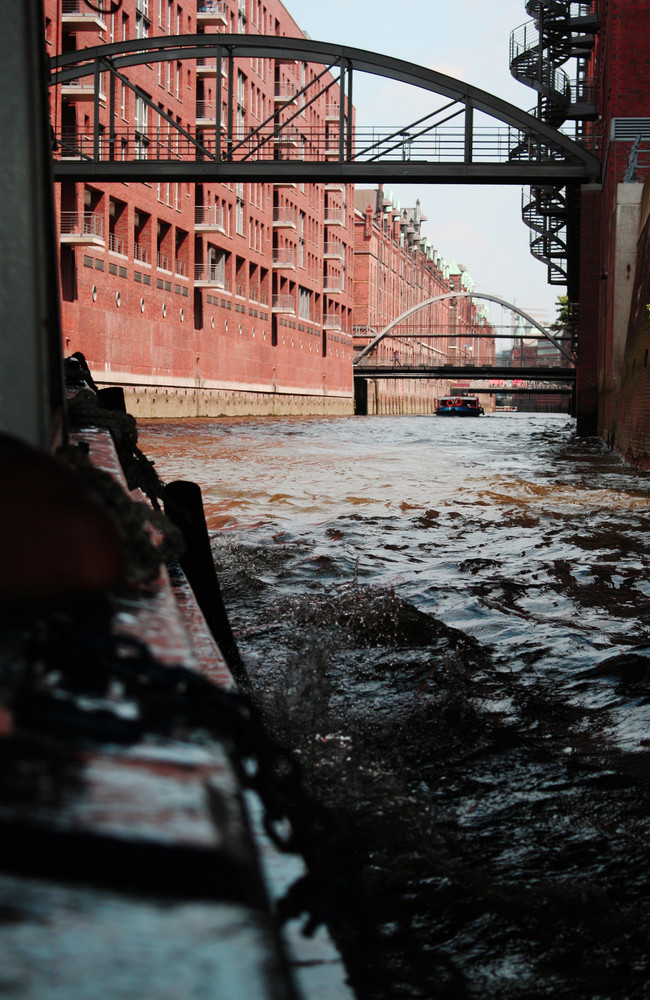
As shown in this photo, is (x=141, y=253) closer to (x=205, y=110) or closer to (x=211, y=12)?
(x=205, y=110)

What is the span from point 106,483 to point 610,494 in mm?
11800

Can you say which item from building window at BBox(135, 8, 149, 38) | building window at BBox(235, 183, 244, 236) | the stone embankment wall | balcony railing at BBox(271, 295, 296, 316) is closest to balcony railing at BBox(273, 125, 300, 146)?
building window at BBox(235, 183, 244, 236)

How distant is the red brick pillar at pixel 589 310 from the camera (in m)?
30.6

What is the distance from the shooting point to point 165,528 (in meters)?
1.96

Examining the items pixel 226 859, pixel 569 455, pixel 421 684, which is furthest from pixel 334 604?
pixel 569 455

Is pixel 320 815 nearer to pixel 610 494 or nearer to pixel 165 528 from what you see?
pixel 165 528

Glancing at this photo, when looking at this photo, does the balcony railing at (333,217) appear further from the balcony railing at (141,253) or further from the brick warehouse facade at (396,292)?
the balcony railing at (141,253)

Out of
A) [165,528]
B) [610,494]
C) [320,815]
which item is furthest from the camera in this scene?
[610,494]

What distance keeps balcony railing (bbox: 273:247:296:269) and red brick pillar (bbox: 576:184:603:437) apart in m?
28.8

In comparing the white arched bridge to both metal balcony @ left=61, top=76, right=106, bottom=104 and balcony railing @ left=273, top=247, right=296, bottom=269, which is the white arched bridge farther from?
metal balcony @ left=61, top=76, right=106, bottom=104

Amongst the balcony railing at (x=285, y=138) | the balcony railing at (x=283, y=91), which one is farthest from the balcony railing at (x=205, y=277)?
the balcony railing at (x=283, y=91)

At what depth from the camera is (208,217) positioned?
144ft

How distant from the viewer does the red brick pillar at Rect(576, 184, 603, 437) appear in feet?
100

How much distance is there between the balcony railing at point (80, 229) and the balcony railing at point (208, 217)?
34.0ft
